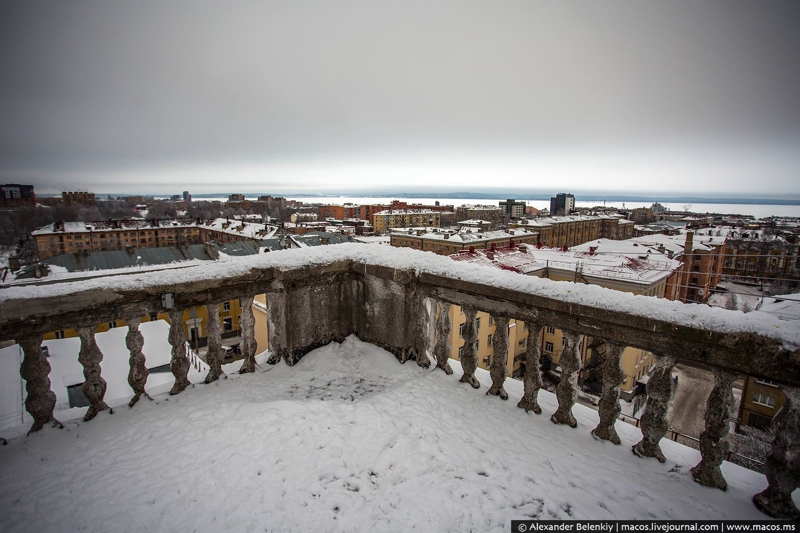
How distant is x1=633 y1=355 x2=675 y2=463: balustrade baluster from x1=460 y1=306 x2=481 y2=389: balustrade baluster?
65.4 inches

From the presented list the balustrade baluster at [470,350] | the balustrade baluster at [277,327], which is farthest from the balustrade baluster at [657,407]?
the balustrade baluster at [277,327]

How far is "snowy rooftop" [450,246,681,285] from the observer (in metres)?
21.5

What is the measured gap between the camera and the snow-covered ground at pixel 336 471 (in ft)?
8.25

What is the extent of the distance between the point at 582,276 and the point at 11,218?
8786cm

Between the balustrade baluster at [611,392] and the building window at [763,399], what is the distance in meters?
18.0

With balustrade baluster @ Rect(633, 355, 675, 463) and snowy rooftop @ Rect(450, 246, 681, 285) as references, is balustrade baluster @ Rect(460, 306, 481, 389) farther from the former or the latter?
snowy rooftop @ Rect(450, 246, 681, 285)

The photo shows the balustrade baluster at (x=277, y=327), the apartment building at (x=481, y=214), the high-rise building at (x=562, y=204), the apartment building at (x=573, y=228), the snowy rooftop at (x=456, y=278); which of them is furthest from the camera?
the apartment building at (x=481, y=214)

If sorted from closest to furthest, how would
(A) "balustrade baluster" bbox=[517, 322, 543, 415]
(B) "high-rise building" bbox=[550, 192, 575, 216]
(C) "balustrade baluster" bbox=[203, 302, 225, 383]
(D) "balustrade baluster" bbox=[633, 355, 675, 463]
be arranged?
1. (D) "balustrade baluster" bbox=[633, 355, 675, 463]
2. (A) "balustrade baluster" bbox=[517, 322, 543, 415]
3. (C) "balustrade baluster" bbox=[203, 302, 225, 383]
4. (B) "high-rise building" bbox=[550, 192, 575, 216]

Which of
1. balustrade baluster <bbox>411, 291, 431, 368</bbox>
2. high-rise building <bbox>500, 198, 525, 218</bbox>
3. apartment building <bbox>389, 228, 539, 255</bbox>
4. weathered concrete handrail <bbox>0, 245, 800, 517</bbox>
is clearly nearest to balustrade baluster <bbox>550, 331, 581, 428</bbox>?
weathered concrete handrail <bbox>0, 245, 800, 517</bbox>

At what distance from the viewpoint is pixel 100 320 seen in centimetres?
351

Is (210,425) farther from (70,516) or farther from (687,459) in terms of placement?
(687,459)

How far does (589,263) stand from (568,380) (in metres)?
23.1

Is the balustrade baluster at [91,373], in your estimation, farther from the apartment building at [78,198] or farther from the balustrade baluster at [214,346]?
the apartment building at [78,198]

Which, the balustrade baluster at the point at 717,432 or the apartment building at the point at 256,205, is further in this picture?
the apartment building at the point at 256,205
